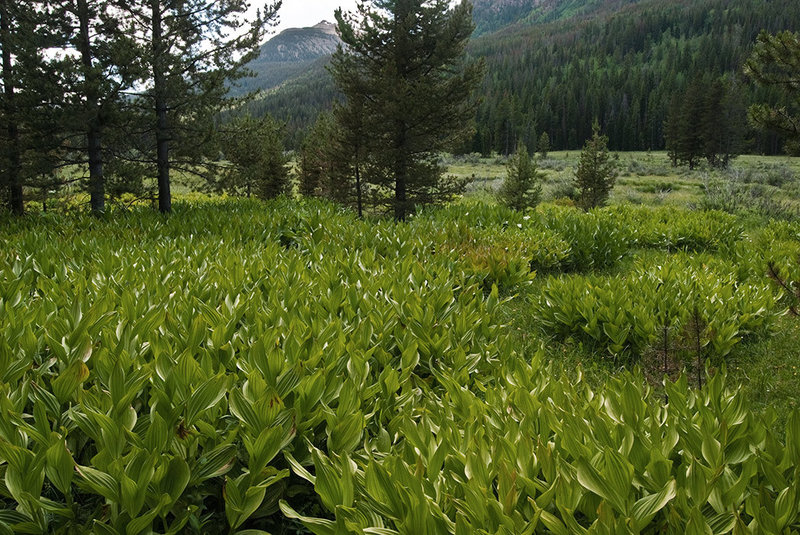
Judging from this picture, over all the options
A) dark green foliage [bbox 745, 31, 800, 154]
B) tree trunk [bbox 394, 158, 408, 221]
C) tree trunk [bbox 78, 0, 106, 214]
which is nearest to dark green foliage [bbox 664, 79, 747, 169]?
tree trunk [bbox 394, 158, 408, 221]

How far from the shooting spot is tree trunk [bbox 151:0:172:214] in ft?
34.6

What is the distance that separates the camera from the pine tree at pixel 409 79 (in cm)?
1366

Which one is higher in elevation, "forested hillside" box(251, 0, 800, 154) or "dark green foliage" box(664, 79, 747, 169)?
"forested hillside" box(251, 0, 800, 154)

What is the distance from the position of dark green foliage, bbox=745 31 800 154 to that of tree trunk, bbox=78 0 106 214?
40.2 feet

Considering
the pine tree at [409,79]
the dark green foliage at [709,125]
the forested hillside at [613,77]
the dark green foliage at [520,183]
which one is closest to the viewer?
the pine tree at [409,79]

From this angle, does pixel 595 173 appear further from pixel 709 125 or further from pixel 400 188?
pixel 709 125

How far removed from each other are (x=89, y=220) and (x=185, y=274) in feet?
18.3

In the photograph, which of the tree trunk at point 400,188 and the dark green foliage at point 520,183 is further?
the dark green foliage at point 520,183

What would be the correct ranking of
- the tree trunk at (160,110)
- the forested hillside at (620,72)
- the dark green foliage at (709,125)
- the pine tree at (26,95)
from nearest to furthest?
1. the pine tree at (26,95)
2. the tree trunk at (160,110)
3. the dark green foliage at (709,125)
4. the forested hillside at (620,72)

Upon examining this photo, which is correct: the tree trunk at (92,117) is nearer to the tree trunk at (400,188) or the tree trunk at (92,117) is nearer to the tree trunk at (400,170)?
the tree trunk at (400,170)

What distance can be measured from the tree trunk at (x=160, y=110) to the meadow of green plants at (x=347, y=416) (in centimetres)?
751

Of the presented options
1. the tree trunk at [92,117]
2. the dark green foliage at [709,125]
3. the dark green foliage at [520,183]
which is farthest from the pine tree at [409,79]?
the dark green foliage at [709,125]

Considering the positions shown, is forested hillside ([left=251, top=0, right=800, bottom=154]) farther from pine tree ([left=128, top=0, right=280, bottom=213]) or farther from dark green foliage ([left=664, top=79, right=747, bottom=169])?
pine tree ([left=128, top=0, right=280, bottom=213])

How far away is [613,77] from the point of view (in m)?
102
